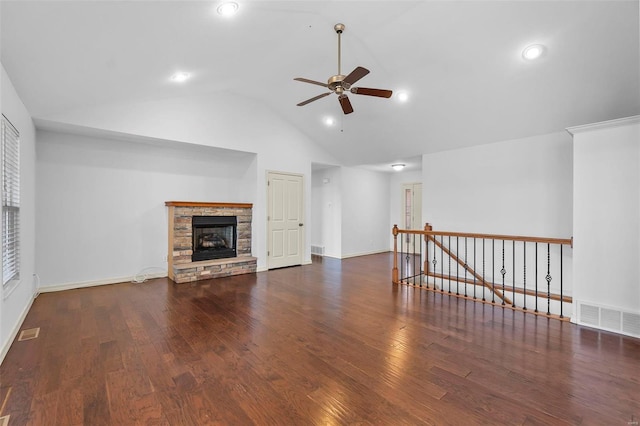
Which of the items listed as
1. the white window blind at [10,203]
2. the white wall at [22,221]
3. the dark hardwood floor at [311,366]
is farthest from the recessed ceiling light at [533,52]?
the white window blind at [10,203]

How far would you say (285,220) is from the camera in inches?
265

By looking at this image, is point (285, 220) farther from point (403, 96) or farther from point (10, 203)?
point (10, 203)

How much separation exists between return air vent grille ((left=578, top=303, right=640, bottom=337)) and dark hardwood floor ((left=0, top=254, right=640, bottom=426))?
13 centimetres

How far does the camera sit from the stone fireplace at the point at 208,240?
550cm

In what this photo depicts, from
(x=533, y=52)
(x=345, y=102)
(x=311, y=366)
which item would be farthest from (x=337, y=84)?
(x=311, y=366)

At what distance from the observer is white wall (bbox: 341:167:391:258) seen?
823cm

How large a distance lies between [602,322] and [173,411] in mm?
4193

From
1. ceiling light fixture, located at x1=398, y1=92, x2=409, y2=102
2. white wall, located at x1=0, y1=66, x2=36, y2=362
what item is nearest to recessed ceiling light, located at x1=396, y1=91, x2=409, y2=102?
ceiling light fixture, located at x1=398, y1=92, x2=409, y2=102

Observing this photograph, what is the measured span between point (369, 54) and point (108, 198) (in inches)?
188

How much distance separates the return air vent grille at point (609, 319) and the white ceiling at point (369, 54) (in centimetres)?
263

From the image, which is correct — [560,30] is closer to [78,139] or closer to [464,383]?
[464,383]

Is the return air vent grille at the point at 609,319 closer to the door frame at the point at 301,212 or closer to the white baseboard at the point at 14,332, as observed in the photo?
the door frame at the point at 301,212

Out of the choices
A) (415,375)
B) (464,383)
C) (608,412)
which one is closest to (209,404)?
(415,375)

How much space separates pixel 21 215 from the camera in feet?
11.1
